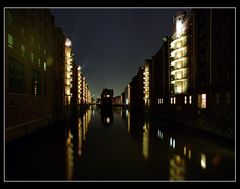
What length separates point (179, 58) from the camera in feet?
149

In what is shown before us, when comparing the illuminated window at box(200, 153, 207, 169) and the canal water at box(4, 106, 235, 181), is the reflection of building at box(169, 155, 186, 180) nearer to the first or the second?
the canal water at box(4, 106, 235, 181)

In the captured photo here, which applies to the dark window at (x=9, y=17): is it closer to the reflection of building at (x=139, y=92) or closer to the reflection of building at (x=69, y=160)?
the reflection of building at (x=69, y=160)

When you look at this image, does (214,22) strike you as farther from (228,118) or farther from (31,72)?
(31,72)

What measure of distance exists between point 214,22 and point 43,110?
31771 mm

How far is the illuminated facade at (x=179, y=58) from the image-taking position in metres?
44.0

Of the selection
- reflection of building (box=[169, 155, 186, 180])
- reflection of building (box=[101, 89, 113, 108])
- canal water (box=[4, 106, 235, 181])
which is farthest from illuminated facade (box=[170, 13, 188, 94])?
reflection of building (box=[101, 89, 113, 108])

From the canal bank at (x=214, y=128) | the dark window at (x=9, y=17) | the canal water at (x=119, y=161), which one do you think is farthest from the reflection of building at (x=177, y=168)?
the dark window at (x=9, y=17)

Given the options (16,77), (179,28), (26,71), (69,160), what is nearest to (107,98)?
(179,28)

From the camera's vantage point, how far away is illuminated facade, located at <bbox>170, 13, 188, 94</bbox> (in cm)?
4397
